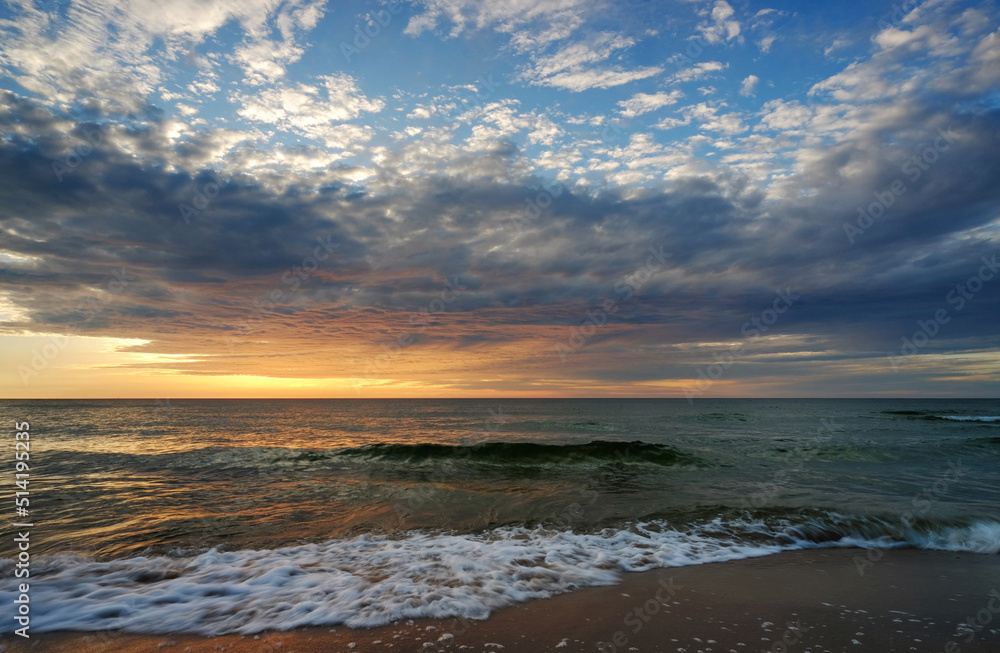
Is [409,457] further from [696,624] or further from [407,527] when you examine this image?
[696,624]

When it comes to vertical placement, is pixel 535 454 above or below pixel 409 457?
below

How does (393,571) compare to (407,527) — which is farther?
(407,527)

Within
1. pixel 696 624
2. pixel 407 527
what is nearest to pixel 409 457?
pixel 407 527

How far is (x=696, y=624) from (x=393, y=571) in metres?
4.53

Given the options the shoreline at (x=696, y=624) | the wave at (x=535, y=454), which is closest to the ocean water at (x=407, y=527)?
the shoreline at (x=696, y=624)

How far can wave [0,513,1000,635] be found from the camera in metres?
5.72

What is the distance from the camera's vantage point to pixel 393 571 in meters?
7.23

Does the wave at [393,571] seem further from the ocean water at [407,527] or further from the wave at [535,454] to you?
the wave at [535,454]

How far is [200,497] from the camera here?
12.9 meters

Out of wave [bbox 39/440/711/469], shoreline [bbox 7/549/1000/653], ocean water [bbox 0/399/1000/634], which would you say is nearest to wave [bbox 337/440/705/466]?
wave [bbox 39/440/711/469]

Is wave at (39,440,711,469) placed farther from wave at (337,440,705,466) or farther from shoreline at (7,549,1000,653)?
shoreline at (7,549,1000,653)

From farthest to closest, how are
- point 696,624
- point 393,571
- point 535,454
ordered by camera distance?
point 535,454 → point 393,571 → point 696,624

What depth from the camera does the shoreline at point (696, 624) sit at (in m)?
4.90

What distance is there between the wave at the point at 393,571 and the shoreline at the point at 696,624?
0.31 meters
